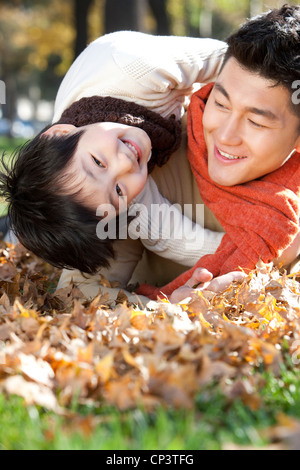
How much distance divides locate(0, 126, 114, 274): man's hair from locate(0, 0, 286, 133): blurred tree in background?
22.4 ft

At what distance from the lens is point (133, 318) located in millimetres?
2506

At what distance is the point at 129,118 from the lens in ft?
11.5

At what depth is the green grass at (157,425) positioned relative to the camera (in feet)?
5.32

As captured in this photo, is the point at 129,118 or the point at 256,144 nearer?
the point at 256,144

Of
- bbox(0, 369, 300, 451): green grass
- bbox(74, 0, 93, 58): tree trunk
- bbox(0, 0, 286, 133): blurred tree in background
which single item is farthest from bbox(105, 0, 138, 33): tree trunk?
bbox(0, 369, 300, 451): green grass

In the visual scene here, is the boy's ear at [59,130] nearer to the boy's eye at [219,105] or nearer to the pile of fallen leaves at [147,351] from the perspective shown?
the boy's eye at [219,105]

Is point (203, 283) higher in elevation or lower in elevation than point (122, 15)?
higher

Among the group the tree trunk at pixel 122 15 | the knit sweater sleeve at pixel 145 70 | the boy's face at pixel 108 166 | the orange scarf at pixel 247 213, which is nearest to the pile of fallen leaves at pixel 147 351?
the orange scarf at pixel 247 213

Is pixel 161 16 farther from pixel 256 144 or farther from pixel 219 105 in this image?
pixel 256 144

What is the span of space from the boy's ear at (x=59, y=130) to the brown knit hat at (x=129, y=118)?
7cm

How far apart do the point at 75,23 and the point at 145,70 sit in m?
11.3

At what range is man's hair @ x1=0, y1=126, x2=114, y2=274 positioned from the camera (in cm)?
325

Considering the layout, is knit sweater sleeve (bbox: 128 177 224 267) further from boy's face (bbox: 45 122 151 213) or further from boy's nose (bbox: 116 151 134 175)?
boy's nose (bbox: 116 151 134 175)

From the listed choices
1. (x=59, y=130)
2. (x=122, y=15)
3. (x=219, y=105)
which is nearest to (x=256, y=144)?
(x=219, y=105)
